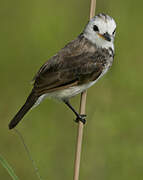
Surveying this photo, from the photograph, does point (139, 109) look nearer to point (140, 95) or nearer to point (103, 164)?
point (140, 95)

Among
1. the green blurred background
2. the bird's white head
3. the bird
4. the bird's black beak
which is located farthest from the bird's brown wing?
the green blurred background

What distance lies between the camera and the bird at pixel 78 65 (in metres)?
4.57

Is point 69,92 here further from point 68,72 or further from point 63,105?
point 63,105

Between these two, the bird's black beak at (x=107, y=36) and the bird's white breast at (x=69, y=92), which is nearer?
the bird's black beak at (x=107, y=36)

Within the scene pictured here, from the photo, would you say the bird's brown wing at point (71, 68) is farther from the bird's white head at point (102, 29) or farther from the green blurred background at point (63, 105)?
the green blurred background at point (63, 105)

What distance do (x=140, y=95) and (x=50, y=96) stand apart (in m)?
1.23

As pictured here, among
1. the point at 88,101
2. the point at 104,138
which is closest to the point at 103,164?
the point at 104,138

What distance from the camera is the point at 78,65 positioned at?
15.8ft

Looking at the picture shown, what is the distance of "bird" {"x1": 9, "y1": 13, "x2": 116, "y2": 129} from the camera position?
457 cm

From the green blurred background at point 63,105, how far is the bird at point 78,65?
53cm

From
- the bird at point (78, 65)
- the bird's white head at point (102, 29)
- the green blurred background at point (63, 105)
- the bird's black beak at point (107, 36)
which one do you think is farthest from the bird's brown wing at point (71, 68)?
the green blurred background at point (63, 105)

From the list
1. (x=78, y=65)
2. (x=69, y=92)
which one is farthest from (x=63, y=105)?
(x=78, y=65)

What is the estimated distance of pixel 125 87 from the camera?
219 inches

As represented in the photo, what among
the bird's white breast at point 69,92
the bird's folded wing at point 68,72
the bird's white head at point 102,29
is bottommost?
the bird's white breast at point 69,92
